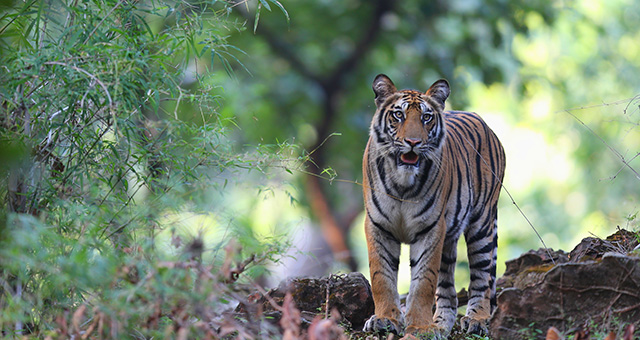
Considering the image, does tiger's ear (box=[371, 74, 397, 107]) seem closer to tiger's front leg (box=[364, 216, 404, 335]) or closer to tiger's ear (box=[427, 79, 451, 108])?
tiger's ear (box=[427, 79, 451, 108])

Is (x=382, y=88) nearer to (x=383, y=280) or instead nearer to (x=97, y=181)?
(x=383, y=280)

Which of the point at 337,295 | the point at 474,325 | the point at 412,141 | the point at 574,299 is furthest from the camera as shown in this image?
the point at 474,325

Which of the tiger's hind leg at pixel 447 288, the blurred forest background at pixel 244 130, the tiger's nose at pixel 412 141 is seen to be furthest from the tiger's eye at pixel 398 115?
the tiger's hind leg at pixel 447 288

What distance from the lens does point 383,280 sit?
484cm

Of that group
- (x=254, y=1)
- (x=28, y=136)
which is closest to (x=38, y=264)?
(x=28, y=136)

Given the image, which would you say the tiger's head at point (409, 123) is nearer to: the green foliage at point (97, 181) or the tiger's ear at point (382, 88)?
the tiger's ear at point (382, 88)

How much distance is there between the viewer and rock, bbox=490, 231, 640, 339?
11.7 feet

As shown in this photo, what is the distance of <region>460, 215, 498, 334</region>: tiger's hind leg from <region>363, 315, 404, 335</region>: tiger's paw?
0.77 meters

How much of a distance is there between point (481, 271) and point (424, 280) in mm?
922

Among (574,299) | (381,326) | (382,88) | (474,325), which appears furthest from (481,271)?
(574,299)

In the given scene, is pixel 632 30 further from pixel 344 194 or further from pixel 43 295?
pixel 43 295

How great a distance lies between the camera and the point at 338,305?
4988 mm

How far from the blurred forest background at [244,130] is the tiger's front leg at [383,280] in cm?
54

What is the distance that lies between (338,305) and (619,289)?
1972mm
